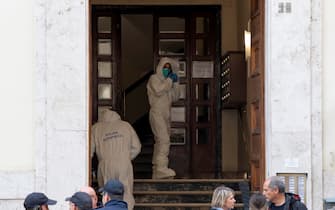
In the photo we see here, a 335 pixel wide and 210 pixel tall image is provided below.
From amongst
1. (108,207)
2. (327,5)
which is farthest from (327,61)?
(108,207)

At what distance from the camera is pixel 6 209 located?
1223cm

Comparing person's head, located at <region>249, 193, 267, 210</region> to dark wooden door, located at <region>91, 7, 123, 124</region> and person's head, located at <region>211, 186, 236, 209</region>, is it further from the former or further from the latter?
dark wooden door, located at <region>91, 7, 123, 124</region>

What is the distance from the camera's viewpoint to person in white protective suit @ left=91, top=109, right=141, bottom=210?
14.3 metres

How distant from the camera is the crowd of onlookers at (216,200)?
846 centimetres

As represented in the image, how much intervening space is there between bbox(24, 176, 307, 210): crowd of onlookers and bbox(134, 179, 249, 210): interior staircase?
4.79 meters

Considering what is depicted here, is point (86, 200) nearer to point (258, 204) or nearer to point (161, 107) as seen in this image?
point (258, 204)

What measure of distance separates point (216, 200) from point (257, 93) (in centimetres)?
478

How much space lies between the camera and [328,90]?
12453 mm

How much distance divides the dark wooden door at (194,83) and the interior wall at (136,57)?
126 inches

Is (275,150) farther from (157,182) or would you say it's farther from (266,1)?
(157,182)

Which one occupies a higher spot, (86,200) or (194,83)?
(194,83)

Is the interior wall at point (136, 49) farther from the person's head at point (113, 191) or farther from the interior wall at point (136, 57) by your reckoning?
the person's head at point (113, 191)

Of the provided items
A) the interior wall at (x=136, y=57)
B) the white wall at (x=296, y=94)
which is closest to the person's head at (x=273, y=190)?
the white wall at (x=296, y=94)

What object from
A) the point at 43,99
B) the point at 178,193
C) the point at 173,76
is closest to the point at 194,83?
the point at 173,76
